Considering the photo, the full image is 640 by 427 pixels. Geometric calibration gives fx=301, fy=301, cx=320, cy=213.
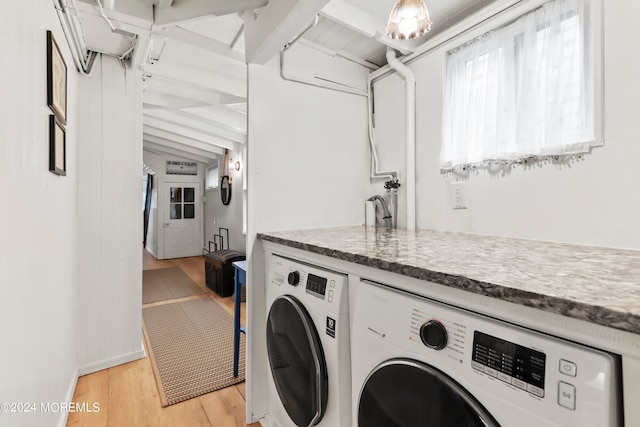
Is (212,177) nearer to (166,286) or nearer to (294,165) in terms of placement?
(166,286)

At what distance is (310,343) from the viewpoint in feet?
3.81

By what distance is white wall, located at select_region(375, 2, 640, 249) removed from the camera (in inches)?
42.9

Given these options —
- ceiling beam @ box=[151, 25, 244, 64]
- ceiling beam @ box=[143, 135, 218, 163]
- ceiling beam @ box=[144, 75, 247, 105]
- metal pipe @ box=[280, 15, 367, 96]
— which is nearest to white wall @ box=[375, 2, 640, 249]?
metal pipe @ box=[280, 15, 367, 96]

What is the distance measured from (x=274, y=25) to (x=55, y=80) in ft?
3.24

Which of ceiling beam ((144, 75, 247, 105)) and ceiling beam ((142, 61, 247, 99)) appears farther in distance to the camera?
ceiling beam ((144, 75, 247, 105))

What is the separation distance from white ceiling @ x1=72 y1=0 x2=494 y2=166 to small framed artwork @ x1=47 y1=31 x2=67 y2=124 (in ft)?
1.35

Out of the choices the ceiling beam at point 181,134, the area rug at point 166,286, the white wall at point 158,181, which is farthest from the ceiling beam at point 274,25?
the white wall at point 158,181

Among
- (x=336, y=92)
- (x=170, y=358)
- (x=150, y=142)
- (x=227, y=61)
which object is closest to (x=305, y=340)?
(x=336, y=92)

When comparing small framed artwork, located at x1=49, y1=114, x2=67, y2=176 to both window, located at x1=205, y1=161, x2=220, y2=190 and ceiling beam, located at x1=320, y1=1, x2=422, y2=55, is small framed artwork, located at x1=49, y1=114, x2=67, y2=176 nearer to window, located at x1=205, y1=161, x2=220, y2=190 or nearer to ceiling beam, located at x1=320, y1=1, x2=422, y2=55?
ceiling beam, located at x1=320, y1=1, x2=422, y2=55

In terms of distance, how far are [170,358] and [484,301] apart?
246 centimetres

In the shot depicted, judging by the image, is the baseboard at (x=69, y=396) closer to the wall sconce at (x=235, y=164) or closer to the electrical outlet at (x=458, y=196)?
the electrical outlet at (x=458, y=196)

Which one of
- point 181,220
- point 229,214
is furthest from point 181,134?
point 181,220

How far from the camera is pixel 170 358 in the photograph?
236 centimetres

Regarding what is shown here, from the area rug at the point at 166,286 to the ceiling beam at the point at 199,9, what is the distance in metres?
3.24
